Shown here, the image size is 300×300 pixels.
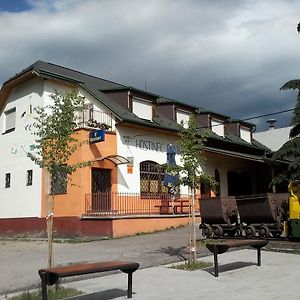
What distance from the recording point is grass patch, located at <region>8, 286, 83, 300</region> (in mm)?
8148

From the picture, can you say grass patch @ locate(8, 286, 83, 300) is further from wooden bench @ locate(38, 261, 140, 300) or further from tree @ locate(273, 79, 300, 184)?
tree @ locate(273, 79, 300, 184)

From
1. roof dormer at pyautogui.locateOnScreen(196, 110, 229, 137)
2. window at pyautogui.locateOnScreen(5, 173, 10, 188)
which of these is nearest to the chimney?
roof dormer at pyautogui.locateOnScreen(196, 110, 229, 137)

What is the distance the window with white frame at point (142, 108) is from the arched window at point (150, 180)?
261 centimetres

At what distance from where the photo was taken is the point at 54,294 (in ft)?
27.4

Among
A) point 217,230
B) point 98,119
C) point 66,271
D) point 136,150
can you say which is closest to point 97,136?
point 98,119

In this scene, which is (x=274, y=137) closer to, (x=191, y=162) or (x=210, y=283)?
(x=191, y=162)

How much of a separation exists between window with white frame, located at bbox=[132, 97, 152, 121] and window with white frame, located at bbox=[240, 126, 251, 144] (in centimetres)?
1097

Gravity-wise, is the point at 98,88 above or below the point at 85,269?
above

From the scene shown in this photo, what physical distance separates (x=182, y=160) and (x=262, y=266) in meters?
3.07

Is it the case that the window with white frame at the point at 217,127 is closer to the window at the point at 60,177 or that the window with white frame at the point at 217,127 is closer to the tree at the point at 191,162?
the tree at the point at 191,162

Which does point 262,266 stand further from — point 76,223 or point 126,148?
point 126,148

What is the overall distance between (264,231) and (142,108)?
37.4 ft

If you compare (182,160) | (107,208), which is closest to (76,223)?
(107,208)

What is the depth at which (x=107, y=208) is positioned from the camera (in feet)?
69.8
